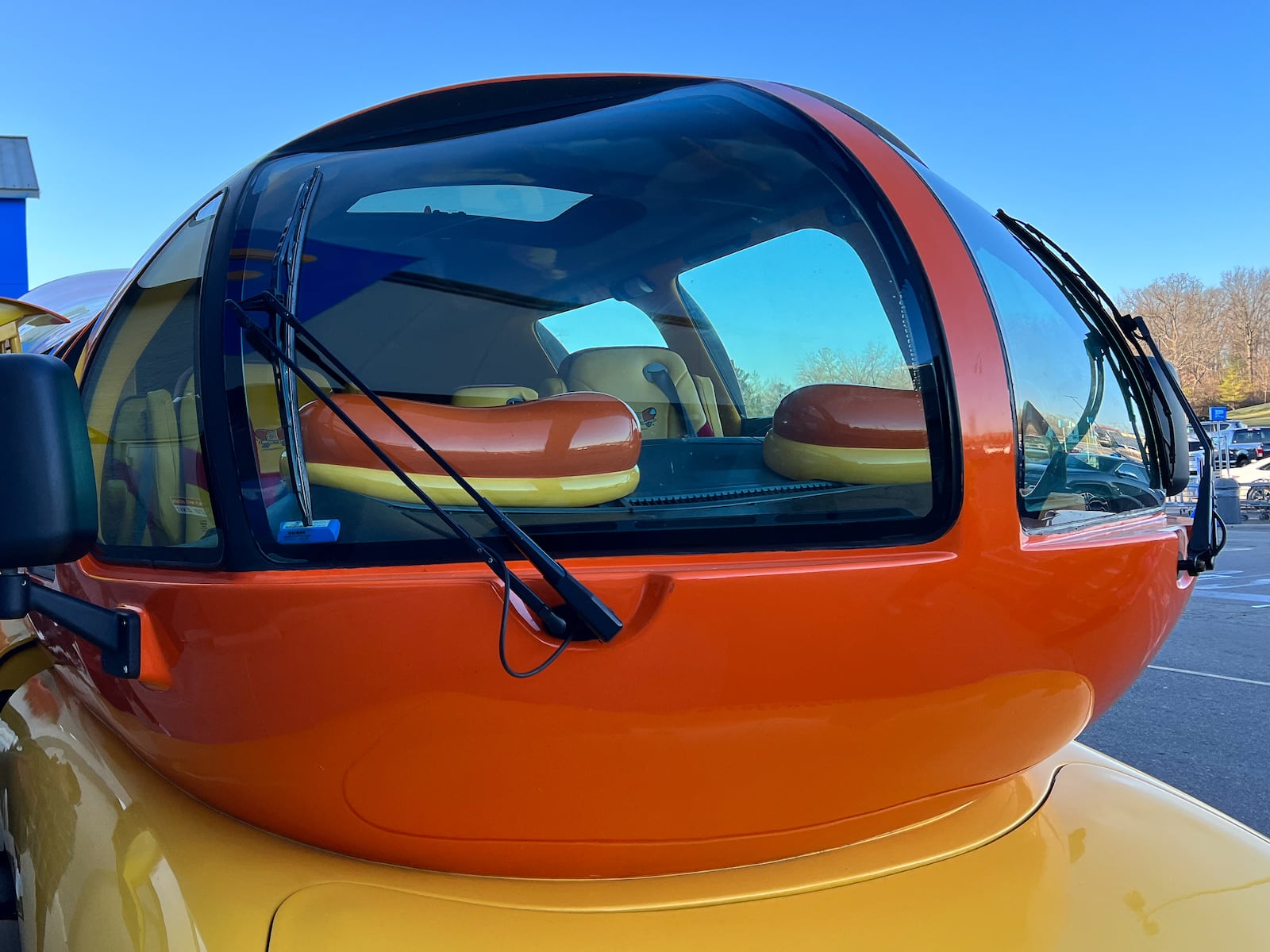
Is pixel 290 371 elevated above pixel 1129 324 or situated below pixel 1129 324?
below

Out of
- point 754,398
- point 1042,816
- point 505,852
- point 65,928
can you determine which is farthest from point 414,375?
point 1042,816

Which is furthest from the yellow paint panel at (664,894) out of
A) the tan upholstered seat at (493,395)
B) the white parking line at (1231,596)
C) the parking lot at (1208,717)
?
the white parking line at (1231,596)

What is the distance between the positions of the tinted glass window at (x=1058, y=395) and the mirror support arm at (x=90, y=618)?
44.1 inches

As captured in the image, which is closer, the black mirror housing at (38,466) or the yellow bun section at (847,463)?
the black mirror housing at (38,466)

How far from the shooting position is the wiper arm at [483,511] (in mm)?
957

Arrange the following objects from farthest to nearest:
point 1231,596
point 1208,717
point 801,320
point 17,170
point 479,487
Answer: point 17,170, point 1231,596, point 1208,717, point 801,320, point 479,487

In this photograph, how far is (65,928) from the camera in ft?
3.67

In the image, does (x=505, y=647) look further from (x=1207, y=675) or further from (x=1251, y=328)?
(x=1251, y=328)

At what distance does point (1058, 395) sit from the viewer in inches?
52.8

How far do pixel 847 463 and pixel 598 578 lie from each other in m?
0.38

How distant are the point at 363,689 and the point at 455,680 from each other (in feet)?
0.35

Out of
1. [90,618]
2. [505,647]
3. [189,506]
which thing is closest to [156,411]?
[189,506]

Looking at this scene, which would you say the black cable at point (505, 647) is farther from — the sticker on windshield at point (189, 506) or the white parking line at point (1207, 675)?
the white parking line at point (1207, 675)

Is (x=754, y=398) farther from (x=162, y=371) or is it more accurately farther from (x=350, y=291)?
(x=162, y=371)
